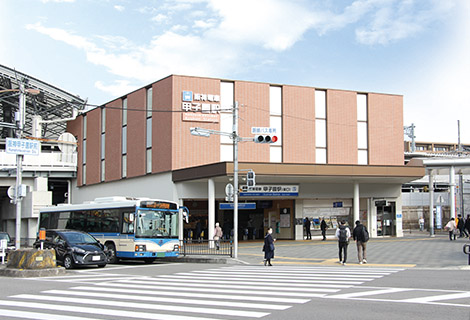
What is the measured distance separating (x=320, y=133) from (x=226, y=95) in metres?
7.92

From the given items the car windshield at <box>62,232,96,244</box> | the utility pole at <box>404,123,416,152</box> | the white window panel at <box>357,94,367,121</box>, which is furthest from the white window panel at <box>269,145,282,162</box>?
the utility pole at <box>404,123,416,152</box>

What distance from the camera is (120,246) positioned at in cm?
2366

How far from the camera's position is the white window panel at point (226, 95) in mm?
35169

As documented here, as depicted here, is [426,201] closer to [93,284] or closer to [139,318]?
[93,284]

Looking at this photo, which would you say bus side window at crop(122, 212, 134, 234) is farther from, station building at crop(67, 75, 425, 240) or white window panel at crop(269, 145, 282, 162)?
white window panel at crop(269, 145, 282, 162)

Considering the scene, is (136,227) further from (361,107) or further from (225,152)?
(361,107)

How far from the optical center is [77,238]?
22109 mm

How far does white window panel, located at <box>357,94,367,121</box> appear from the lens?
3925cm

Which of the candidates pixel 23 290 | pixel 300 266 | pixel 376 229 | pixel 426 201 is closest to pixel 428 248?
pixel 300 266

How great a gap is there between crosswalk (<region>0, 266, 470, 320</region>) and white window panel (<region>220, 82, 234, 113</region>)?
19630mm

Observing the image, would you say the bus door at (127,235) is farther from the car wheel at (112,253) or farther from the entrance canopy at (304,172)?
the entrance canopy at (304,172)

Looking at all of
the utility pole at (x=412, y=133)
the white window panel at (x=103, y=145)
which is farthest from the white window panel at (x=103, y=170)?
the utility pole at (x=412, y=133)

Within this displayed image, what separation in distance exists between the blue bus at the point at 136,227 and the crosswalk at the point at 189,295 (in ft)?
19.9

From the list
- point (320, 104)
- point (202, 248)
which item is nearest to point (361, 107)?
point (320, 104)
